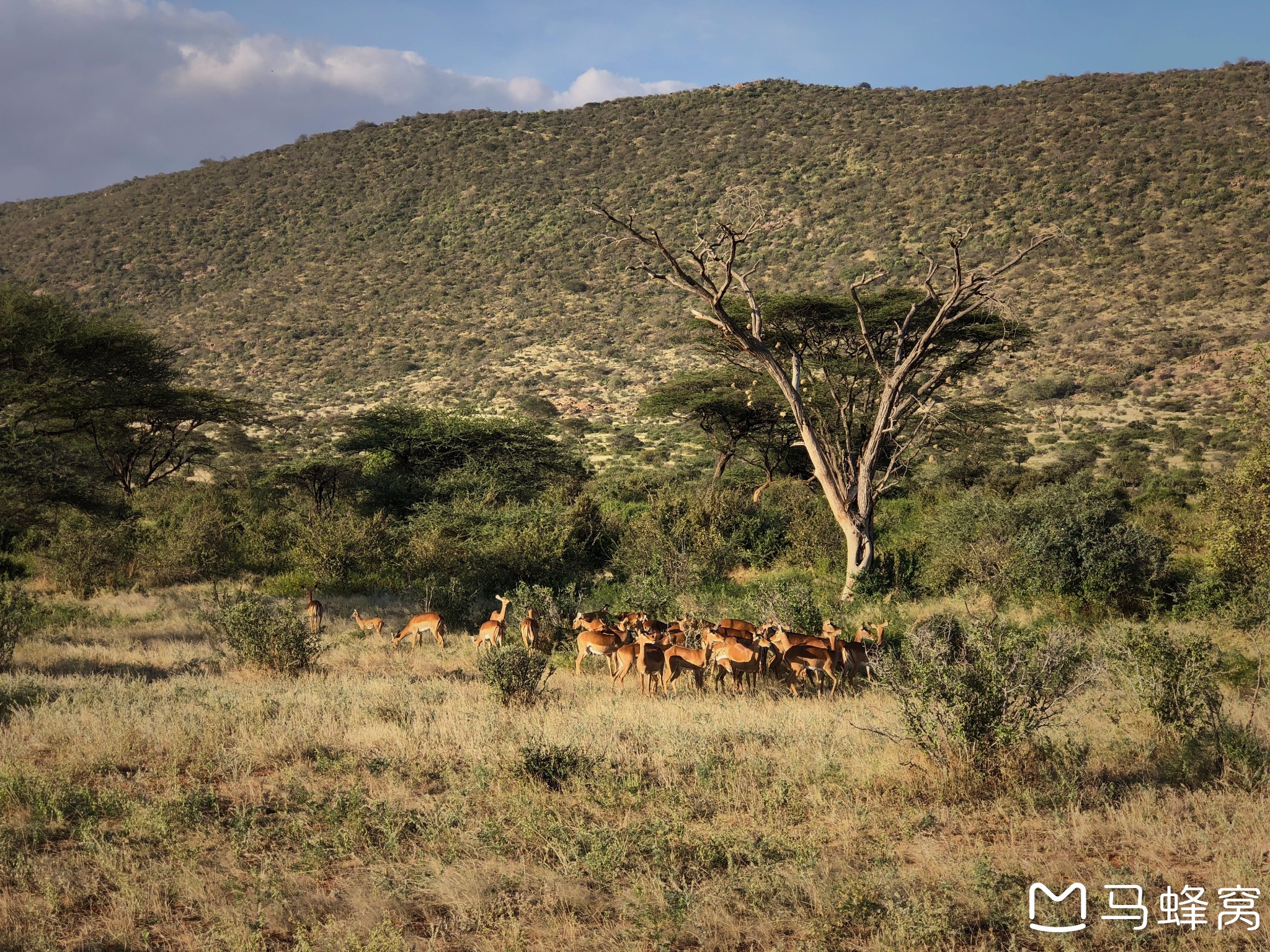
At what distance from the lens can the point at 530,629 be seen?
12094mm

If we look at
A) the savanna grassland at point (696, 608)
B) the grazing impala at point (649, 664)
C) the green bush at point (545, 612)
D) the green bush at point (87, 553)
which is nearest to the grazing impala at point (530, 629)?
the green bush at point (545, 612)

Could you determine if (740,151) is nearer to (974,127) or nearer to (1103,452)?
(974,127)

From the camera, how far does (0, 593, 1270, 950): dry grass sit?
413cm

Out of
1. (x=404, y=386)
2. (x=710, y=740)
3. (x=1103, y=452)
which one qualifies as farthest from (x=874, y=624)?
(x=404, y=386)

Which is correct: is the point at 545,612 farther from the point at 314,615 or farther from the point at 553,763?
the point at 553,763

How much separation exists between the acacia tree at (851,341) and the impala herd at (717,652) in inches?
161

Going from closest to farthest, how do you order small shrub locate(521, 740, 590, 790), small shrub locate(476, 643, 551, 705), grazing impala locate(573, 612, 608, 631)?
small shrub locate(521, 740, 590, 790)
small shrub locate(476, 643, 551, 705)
grazing impala locate(573, 612, 608, 631)

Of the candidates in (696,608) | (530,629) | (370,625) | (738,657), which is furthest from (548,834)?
(696,608)

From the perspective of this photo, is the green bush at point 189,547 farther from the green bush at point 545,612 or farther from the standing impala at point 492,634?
the standing impala at point 492,634

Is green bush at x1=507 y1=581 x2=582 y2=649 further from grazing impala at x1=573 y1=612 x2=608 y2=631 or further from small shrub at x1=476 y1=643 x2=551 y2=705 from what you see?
small shrub at x1=476 y1=643 x2=551 y2=705

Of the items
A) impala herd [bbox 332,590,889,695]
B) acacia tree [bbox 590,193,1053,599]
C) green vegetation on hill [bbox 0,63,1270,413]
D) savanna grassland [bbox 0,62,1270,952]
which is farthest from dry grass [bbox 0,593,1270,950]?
green vegetation on hill [bbox 0,63,1270,413]

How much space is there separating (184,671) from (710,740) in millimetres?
6783

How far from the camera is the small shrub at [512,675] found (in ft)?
28.0

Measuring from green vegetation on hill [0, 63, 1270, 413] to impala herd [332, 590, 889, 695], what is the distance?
35.7 metres
